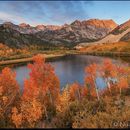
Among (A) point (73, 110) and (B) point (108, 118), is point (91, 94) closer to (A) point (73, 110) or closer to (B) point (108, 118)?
(A) point (73, 110)

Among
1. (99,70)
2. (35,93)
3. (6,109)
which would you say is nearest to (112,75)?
(99,70)

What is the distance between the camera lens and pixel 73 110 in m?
28.0

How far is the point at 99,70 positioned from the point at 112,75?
543 cm

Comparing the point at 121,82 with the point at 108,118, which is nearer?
the point at 108,118

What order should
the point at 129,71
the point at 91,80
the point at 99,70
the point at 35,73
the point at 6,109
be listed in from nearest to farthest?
the point at 6,109
the point at 35,73
the point at 91,80
the point at 99,70
the point at 129,71

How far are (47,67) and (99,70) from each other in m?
23.3

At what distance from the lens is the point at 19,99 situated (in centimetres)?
5169

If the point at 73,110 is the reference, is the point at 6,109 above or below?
below

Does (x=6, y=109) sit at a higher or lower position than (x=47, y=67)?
lower

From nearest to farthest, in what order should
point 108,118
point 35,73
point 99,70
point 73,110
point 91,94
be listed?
point 108,118 < point 73,110 < point 35,73 < point 91,94 < point 99,70

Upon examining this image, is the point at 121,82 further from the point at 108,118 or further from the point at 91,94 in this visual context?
the point at 108,118

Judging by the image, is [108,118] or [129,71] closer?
[108,118]

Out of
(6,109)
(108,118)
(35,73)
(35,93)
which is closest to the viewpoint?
(108,118)

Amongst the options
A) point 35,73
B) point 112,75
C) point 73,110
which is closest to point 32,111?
point 73,110
